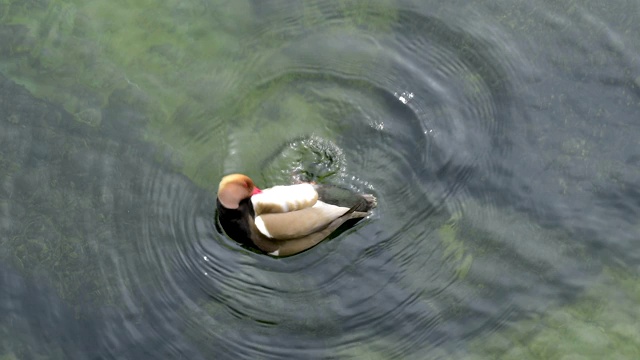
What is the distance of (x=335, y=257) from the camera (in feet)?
17.3

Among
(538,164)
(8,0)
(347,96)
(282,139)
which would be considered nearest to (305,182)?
(282,139)

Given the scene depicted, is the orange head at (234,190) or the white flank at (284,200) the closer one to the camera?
the orange head at (234,190)

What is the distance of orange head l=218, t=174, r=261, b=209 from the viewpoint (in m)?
4.97

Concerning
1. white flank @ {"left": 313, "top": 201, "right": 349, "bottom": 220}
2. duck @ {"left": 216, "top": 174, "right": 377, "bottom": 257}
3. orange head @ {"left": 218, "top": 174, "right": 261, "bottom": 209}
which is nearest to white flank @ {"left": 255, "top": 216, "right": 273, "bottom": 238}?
duck @ {"left": 216, "top": 174, "right": 377, "bottom": 257}

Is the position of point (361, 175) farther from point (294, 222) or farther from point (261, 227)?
point (261, 227)

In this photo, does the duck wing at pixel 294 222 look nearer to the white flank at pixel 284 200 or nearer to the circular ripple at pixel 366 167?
the white flank at pixel 284 200

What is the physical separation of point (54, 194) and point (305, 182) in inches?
63.1

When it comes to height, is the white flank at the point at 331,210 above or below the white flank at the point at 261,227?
below

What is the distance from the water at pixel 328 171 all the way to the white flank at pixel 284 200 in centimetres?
28

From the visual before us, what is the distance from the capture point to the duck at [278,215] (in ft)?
16.5

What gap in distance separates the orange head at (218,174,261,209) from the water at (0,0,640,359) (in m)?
0.34

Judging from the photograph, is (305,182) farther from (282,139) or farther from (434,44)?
(434,44)

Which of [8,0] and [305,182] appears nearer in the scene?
[305,182]

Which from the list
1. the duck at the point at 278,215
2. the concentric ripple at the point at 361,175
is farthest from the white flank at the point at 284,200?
the concentric ripple at the point at 361,175
